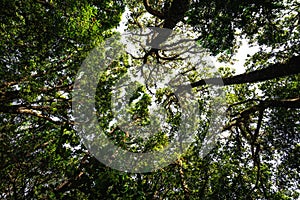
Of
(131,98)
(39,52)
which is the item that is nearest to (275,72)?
(131,98)

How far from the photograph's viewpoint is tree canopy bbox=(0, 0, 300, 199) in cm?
561

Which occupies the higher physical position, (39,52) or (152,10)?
(152,10)

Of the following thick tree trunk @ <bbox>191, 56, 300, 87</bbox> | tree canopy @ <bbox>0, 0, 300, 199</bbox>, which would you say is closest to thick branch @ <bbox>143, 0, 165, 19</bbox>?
tree canopy @ <bbox>0, 0, 300, 199</bbox>

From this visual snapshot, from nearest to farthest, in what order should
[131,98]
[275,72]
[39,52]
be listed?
1. [275,72]
2. [39,52]
3. [131,98]

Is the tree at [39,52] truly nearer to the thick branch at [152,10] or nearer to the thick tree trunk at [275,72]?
the thick branch at [152,10]

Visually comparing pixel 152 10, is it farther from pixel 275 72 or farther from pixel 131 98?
pixel 275 72

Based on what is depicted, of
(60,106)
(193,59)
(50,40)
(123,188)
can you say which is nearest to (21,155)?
(60,106)

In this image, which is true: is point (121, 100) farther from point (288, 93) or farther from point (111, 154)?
point (288, 93)

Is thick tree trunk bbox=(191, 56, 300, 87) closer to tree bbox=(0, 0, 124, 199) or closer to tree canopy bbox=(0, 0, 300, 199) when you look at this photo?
tree canopy bbox=(0, 0, 300, 199)

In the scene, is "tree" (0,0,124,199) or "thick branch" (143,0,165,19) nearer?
"tree" (0,0,124,199)

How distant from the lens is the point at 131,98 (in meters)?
9.05

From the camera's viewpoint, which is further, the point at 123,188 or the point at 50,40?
the point at 50,40

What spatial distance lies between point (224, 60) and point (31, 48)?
849 cm

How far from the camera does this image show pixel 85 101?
8281 mm
